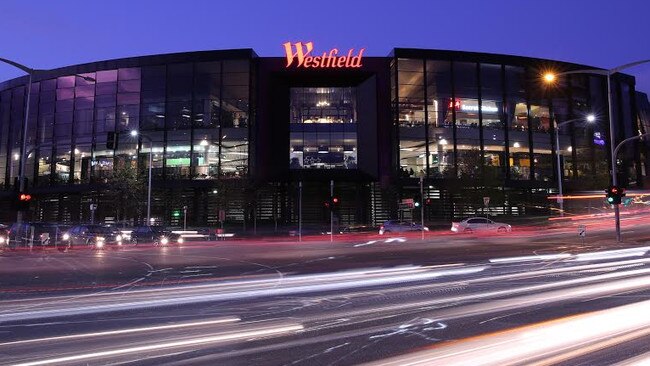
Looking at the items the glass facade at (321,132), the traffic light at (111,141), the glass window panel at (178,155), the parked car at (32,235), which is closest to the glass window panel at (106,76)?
the glass window panel at (178,155)

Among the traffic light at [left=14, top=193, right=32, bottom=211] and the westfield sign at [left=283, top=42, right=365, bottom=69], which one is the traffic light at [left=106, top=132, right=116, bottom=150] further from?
the westfield sign at [left=283, top=42, right=365, bottom=69]

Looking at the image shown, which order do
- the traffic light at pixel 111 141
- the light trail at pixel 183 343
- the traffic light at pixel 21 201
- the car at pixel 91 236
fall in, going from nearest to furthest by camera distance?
1. the light trail at pixel 183 343
2. the traffic light at pixel 21 201
3. the traffic light at pixel 111 141
4. the car at pixel 91 236

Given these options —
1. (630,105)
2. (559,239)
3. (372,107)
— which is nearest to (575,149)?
(630,105)

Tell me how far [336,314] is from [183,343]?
9.61 feet

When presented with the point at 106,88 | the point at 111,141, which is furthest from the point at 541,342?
the point at 106,88

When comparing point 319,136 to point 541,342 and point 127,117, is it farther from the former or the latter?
point 541,342

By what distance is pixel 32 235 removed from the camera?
33.5 metres

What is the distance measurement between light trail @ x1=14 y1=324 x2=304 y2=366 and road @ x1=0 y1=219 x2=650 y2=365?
0.08ft

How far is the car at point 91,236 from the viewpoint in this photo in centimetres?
3481

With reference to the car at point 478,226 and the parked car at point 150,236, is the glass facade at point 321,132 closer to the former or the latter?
the car at point 478,226

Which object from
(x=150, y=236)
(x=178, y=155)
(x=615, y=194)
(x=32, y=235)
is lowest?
(x=150, y=236)

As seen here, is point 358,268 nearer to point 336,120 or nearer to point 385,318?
point 385,318

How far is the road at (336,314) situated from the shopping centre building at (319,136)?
36.0m

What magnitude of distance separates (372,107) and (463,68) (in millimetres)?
11193
